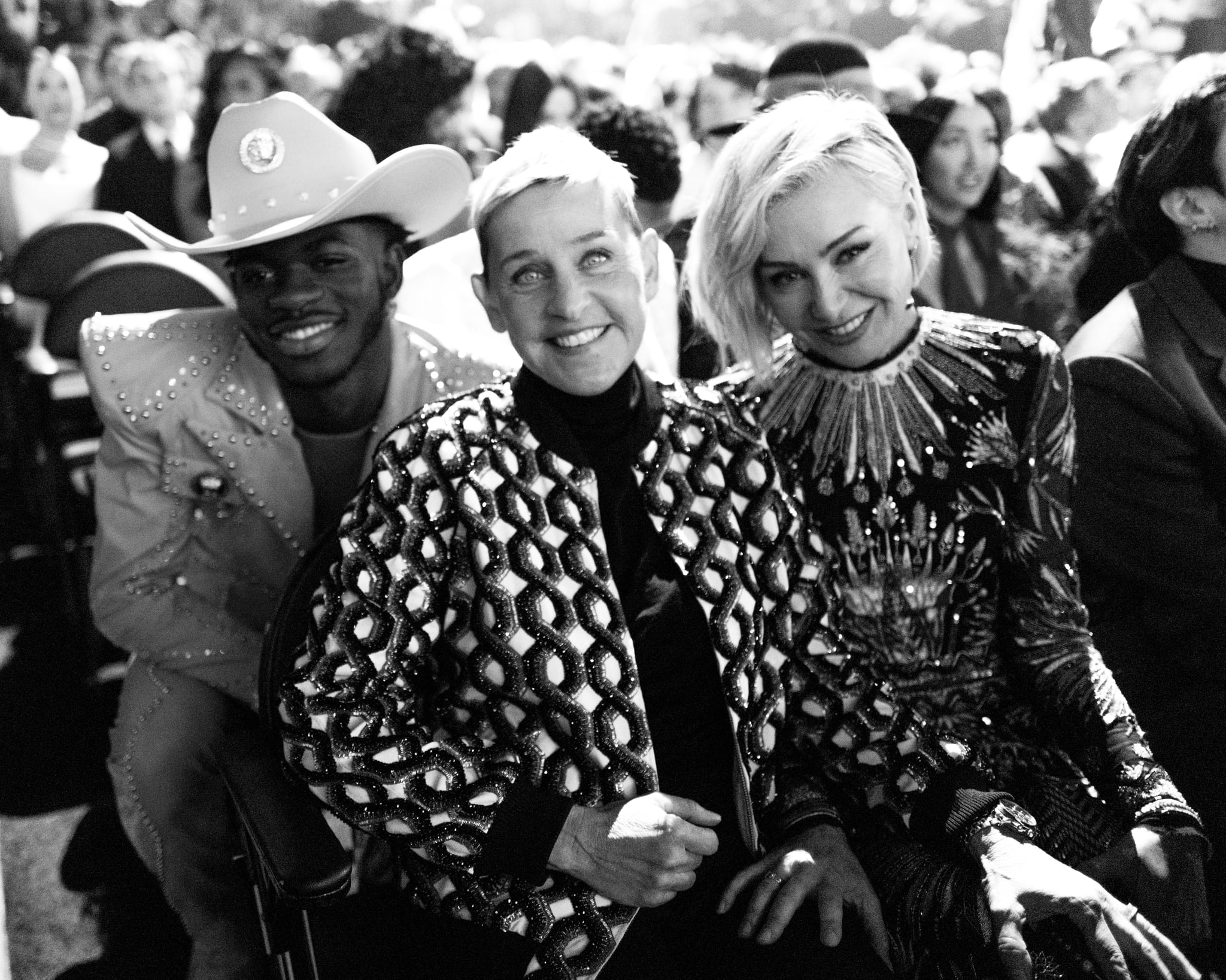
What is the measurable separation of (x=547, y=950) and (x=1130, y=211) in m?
1.65

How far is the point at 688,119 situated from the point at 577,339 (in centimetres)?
534

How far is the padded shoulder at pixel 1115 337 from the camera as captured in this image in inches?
84.2

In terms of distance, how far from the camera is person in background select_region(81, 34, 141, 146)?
4996 mm

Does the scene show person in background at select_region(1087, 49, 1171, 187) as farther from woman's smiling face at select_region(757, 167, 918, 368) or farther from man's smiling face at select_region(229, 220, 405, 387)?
man's smiling face at select_region(229, 220, 405, 387)

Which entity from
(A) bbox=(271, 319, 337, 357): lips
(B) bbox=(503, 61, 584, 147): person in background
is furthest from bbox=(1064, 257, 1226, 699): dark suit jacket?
(B) bbox=(503, 61, 584, 147): person in background

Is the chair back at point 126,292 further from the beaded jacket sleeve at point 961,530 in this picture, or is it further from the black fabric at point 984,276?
the black fabric at point 984,276

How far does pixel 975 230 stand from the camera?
3.95 metres

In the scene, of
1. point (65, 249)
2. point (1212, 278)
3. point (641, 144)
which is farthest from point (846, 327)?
point (65, 249)

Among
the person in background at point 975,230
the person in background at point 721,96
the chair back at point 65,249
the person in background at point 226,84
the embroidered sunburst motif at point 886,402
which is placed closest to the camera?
the embroidered sunburst motif at point 886,402

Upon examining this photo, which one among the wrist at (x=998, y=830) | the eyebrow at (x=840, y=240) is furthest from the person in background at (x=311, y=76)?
the wrist at (x=998, y=830)

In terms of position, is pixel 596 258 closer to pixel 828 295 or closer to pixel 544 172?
pixel 544 172

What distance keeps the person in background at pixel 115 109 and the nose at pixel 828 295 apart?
4.06 m

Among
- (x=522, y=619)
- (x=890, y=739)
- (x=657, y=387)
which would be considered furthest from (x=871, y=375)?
(x=522, y=619)

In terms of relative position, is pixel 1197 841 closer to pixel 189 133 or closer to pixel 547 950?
pixel 547 950
